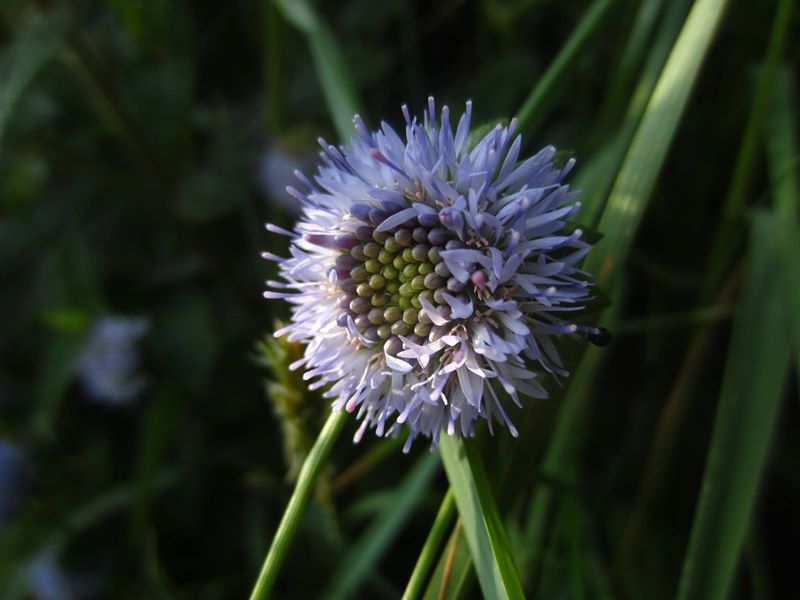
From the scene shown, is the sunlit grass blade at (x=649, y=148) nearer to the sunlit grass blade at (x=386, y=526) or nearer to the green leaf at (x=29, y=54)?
the sunlit grass blade at (x=386, y=526)

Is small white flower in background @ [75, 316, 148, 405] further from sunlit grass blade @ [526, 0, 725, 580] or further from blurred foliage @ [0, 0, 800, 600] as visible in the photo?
sunlit grass blade @ [526, 0, 725, 580]

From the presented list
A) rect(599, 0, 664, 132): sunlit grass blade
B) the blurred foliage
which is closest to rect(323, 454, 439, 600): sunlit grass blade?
the blurred foliage

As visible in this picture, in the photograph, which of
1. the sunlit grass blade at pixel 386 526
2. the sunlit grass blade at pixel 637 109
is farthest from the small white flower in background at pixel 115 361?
the sunlit grass blade at pixel 637 109

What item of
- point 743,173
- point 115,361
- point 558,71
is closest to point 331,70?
point 558,71

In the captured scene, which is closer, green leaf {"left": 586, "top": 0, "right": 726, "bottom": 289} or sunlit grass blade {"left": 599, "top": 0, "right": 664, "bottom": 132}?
green leaf {"left": 586, "top": 0, "right": 726, "bottom": 289}

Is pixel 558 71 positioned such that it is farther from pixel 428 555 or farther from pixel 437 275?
pixel 428 555

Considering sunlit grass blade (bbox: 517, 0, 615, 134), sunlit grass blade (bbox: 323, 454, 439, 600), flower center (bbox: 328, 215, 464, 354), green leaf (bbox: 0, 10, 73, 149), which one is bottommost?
sunlit grass blade (bbox: 323, 454, 439, 600)
